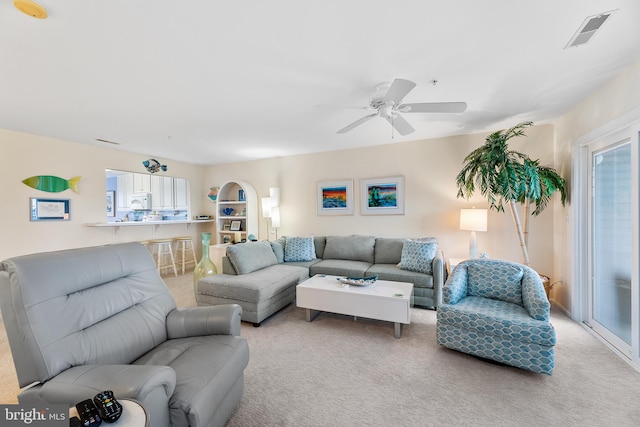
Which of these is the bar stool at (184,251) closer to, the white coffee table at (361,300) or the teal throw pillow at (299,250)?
the teal throw pillow at (299,250)

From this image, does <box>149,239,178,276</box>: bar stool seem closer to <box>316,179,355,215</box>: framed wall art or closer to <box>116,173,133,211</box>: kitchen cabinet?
<box>116,173,133,211</box>: kitchen cabinet

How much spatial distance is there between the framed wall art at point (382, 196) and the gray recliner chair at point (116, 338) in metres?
3.15

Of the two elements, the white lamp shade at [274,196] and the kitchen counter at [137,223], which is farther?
the white lamp shade at [274,196]

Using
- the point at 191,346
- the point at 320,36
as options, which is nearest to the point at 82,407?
the point at 191,346

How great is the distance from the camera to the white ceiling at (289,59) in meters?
1.44

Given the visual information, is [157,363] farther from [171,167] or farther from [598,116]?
[171,167]

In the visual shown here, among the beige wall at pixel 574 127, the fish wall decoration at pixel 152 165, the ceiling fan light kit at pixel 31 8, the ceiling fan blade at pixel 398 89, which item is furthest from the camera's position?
the fish wall decoration at pixel 152 165

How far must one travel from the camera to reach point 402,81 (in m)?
1.71

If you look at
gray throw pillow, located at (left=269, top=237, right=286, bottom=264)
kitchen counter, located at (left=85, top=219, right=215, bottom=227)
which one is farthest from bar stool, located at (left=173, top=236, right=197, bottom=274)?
gray throw pillow, located at (left=269, top=237, right=286, bottom=264)

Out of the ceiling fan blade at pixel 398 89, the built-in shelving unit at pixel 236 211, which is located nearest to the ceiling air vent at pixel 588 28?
the ceiling fan blade at pixel 398 89

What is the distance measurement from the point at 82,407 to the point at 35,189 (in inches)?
168

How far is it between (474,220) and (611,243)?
1.22 metres

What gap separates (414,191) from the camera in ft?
13.5

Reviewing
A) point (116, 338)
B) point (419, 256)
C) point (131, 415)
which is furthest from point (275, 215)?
point (131, 415)
